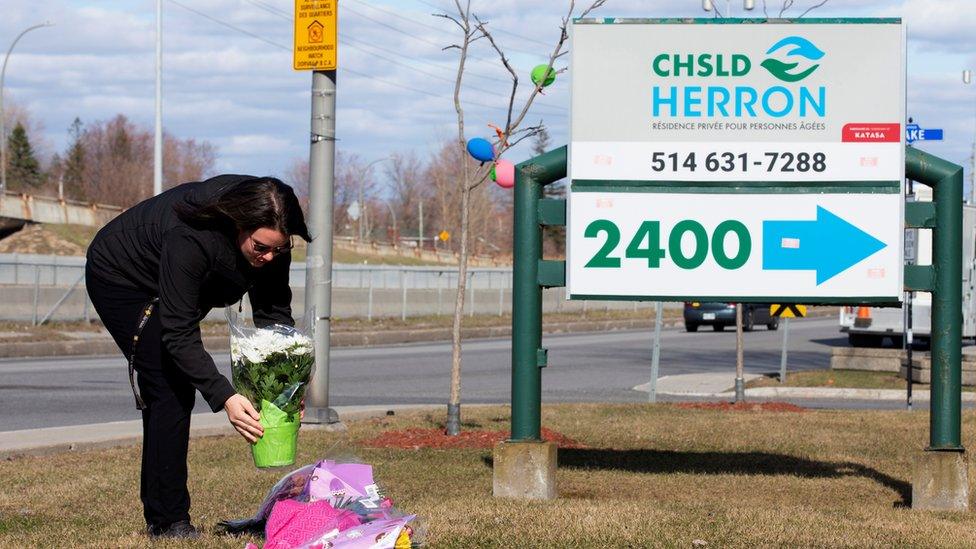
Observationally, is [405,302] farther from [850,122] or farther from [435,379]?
[850,122]

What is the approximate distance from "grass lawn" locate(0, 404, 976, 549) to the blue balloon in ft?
7.61

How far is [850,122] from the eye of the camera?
705 cm

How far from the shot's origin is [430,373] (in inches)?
782

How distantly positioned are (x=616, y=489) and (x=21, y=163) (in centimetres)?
10056

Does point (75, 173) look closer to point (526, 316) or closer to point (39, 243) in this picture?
point (39, 243)

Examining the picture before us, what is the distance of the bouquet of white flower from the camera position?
16.6ft

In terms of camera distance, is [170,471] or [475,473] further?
[475,473]

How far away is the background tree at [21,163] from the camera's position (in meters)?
98.1

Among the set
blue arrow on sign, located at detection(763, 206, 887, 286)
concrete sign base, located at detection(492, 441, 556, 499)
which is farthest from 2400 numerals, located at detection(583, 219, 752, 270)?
concrete sign base, located at detection(492, 441, 556, 499)

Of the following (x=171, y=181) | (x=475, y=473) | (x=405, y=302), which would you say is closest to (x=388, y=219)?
(x=171, y=181)

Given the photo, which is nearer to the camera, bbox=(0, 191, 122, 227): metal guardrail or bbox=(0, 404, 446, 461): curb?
bbox=(0, 404, 446, 461): curb

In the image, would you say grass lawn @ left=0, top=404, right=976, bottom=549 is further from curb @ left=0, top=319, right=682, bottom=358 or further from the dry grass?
the dry grass

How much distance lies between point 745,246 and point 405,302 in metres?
29.1

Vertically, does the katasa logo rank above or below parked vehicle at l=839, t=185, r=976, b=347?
above
